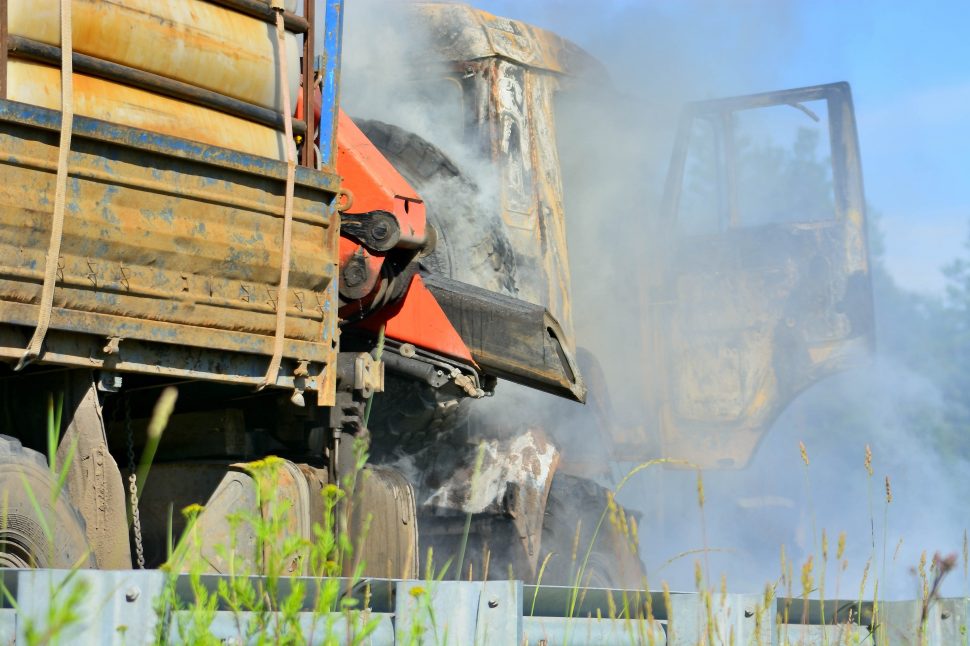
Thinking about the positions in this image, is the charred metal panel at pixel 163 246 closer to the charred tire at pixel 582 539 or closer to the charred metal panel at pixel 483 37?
the charred tire at pixel 582 539

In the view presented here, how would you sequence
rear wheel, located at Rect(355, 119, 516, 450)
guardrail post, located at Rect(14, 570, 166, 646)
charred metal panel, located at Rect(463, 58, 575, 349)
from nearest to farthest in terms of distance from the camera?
guardrail post, located at Rect(14, 570, 166, 646)
rear wheel, located at Rect(355, 119, 516, 450)
charred metal panel, located at Rect(463, 58, 575, 349)

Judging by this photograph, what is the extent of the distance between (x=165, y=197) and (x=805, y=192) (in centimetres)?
693

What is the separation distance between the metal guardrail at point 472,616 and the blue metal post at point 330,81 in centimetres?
217

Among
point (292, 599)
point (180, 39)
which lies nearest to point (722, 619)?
point (292, 599)

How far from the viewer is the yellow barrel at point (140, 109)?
392 centimetres

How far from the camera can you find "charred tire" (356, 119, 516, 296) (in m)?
7.39

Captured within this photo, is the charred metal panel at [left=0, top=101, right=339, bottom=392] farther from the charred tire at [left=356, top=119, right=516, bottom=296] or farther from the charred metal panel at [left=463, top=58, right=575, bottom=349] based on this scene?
the charred metal panel at [left=463, top=58, right=575, bottom=349]

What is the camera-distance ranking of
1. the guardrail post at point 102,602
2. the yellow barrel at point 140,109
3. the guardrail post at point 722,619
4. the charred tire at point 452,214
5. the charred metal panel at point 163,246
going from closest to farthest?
1. the guardrail post at point 102,602
2. the guardrail post at point 722,619
3. the charred metal panel at point 163,246
4. the yellow barrel at point 140,109
5. the charred tire at point 452,214

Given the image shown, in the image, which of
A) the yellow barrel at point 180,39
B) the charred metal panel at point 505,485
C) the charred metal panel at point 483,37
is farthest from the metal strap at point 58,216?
the charred metal panel at point 483,37

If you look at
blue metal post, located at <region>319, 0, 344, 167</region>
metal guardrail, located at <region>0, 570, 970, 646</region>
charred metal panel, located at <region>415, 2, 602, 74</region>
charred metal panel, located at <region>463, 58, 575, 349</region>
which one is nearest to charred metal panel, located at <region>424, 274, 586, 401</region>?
charred metal panel, located at <region>463, 58, 575, 349</region>

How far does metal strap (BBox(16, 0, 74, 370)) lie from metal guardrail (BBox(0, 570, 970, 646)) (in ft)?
4.28

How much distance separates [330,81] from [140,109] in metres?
1.02

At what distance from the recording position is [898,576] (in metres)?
13.4

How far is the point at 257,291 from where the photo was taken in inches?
176
